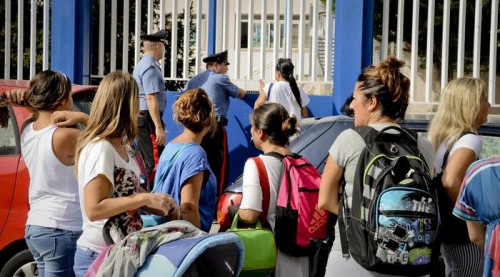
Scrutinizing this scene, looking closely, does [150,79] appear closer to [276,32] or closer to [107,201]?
[276,32]

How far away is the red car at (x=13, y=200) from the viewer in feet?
20.4

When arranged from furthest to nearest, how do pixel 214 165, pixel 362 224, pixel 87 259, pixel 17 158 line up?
pixel 214 165, pixel 17 158, pixel 87 259, pixel 362 224

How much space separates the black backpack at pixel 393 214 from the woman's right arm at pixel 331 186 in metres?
0.17

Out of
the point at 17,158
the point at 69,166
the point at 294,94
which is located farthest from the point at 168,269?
the point at 294,94

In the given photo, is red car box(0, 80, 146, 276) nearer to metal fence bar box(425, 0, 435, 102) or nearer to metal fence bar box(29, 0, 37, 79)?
metal fence bar box(29, 0, 37, 79)

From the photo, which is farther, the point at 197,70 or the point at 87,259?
the point at 197,70

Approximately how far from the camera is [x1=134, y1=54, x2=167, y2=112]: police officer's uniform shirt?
905 cm

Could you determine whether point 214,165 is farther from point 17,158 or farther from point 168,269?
point 168,269

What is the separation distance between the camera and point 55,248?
4.72m

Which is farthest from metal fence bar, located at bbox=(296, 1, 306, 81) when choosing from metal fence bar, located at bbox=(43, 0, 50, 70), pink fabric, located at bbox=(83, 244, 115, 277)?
pink fabric, located at bbox=(83, 244, 115, 277)

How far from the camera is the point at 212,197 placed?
5.03 metres

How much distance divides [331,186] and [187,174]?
2.92ft

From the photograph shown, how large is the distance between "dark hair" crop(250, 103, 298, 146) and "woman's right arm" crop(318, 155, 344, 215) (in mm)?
882

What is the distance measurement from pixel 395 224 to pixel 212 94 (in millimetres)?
5692
